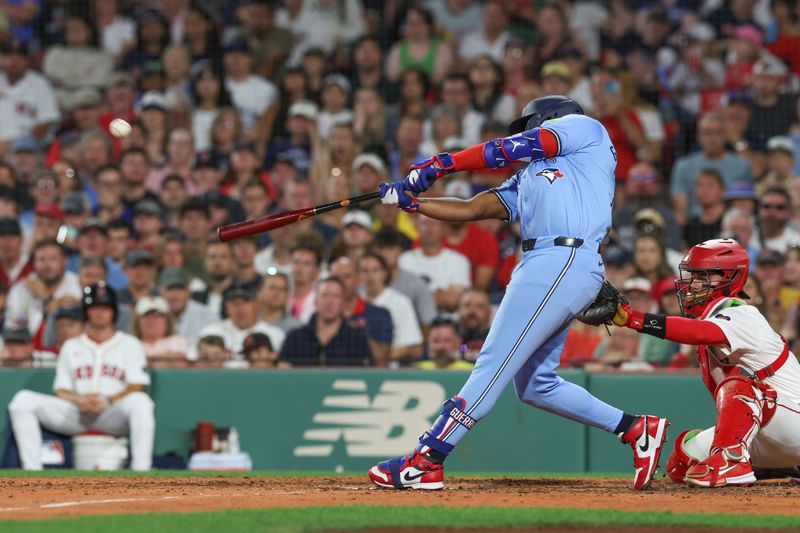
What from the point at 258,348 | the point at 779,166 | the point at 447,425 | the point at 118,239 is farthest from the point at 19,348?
the point at 779,166

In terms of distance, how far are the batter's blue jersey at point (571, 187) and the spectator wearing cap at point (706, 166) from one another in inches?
204

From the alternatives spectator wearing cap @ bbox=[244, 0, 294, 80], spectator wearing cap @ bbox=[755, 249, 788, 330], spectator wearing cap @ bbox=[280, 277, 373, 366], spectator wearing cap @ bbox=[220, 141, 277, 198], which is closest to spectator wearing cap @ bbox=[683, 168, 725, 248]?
spectator wearing cap @ bbox=[755, 249, 788, 330]

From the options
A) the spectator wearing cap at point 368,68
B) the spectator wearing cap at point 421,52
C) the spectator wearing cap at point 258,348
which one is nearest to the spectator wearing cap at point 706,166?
the spectator wearing cap at point 421,52

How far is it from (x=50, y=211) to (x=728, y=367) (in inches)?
263

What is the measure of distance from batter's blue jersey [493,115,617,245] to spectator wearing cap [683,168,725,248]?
15.8ft

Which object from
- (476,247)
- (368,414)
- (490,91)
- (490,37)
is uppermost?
(490,37)

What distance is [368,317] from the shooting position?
985cm

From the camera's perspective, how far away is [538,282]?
5871 millimetres

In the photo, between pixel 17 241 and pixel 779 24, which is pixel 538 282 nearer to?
pixel 17 241

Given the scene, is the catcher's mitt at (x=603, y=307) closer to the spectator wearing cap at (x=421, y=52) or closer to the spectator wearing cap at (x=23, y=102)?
the spectator wearing cap at (x=421, y=52)

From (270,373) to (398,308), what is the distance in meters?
1.22

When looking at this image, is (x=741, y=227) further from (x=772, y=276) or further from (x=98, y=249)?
(x=98, y=249)

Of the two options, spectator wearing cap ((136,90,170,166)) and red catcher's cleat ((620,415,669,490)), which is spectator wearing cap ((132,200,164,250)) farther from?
red catcher's cleat ((620,415,669,490))

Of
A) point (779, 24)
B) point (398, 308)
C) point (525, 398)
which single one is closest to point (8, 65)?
point (398, 308)
